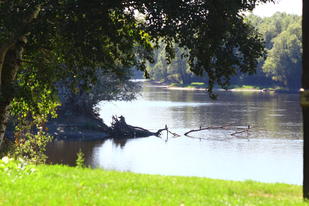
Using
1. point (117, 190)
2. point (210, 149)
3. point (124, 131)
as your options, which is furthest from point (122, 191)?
point (124, 131)

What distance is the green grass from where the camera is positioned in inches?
436

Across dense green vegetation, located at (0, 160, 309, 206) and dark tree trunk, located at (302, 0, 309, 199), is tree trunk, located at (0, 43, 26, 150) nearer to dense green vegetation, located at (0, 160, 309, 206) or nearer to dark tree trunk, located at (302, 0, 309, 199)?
dense green vegetation, located at (0, 160, 309, 206)

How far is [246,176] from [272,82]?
4287 inches

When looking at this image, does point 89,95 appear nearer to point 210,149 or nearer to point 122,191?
point 210,149

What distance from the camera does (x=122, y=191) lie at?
1315 cm

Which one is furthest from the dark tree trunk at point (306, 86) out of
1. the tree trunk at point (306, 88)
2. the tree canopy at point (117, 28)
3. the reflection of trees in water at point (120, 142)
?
the reflection of trees in water at point (120, 142)

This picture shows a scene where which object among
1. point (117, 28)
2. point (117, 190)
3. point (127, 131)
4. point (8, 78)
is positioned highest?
point (117, 28)

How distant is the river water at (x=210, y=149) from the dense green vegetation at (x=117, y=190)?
791 inches

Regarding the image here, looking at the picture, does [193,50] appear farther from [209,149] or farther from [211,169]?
[209,149]

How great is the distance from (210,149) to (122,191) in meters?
36.6

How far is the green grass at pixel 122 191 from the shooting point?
11.1 metres

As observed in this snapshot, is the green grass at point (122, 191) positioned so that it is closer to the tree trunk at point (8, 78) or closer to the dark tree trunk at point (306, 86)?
the dark tree trunk at point (306, 86)

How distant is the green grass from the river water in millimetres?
20114

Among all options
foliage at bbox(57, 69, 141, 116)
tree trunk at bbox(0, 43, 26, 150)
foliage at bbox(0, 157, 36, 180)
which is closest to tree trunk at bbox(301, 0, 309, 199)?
foliage at bbox(0, 157, 36, 180)
